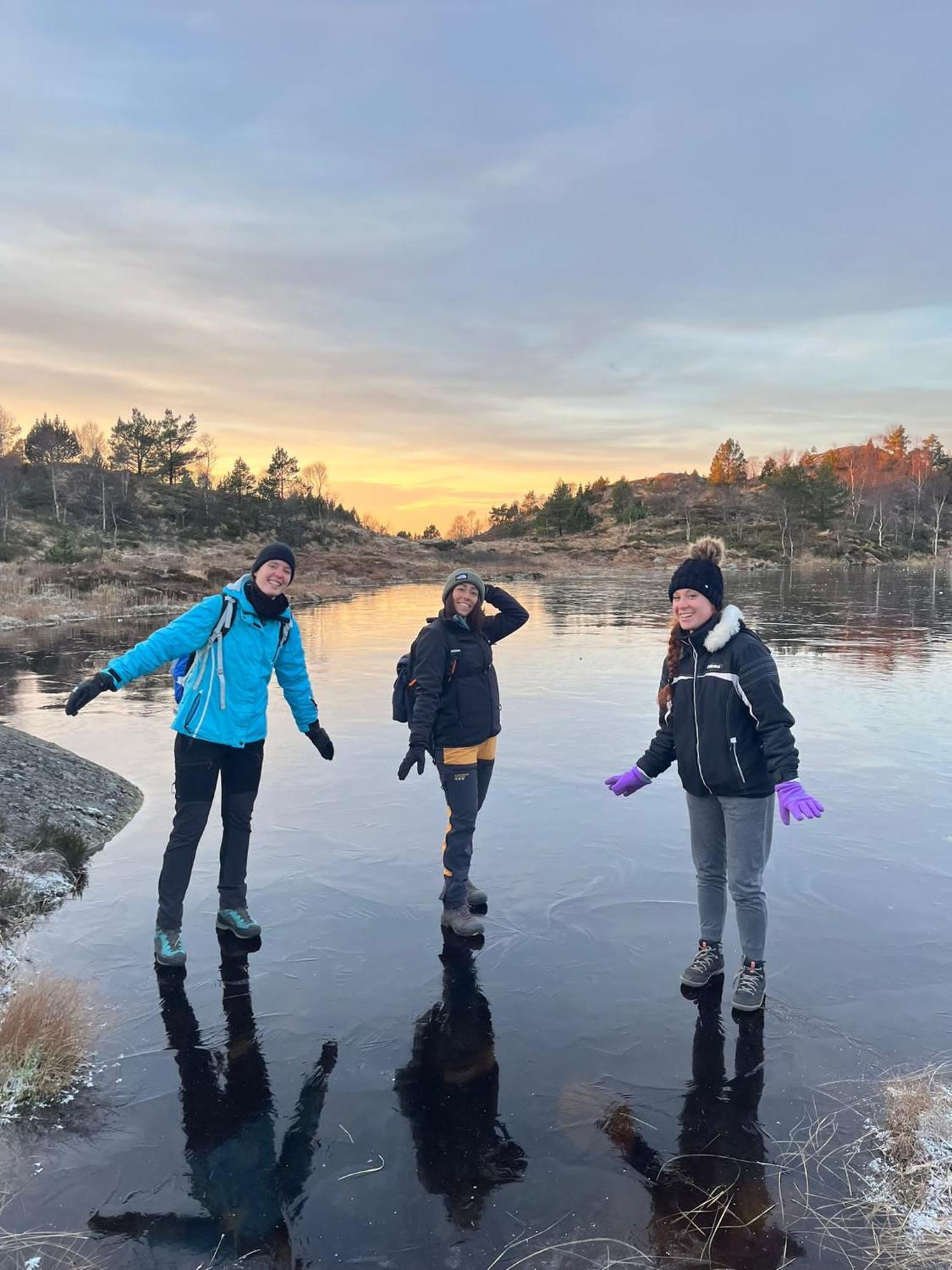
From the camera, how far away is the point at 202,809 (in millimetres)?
4691

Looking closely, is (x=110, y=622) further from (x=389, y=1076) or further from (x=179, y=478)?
(x=179, y=478)

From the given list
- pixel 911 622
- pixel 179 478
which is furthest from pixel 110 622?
pixel 179 478

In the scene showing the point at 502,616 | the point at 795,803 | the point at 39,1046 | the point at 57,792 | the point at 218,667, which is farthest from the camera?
the point at 57,792

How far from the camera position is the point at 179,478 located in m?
76.8

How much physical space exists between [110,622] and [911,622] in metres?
22.9

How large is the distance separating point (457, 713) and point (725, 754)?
1.58 meters

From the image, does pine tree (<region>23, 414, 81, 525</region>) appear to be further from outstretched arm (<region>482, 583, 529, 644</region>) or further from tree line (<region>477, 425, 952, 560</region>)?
outstretched arm (<region>482, 583, 529, 644</region>)

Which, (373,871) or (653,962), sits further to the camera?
(373,871)

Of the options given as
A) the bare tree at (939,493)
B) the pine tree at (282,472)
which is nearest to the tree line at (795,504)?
the bare tree at (939,493)

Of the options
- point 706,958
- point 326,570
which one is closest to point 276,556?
point 706,958

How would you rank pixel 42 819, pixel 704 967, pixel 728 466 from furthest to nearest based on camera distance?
pixel 728 466 → pixel 42 819 → pixel 704 967

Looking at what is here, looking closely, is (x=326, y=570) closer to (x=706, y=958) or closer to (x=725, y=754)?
(x=706, y=958)

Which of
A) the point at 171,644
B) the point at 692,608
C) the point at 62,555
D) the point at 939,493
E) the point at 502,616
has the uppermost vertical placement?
the point at 939,493

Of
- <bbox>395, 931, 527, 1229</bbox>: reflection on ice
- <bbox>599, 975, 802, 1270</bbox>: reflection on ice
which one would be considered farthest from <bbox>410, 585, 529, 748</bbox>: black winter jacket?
<bbox>599, 975, 802, 1270</bbox>: reflection on ice
